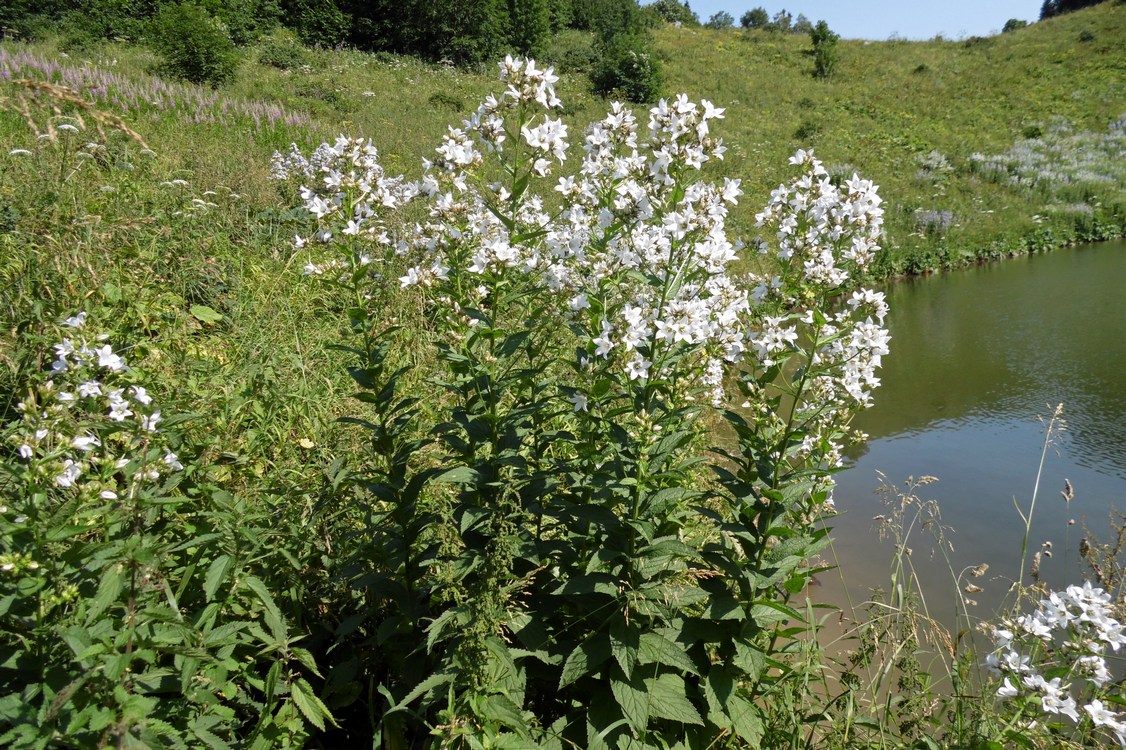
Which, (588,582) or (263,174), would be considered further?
(263,174)

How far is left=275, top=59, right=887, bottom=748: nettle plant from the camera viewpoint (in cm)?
194

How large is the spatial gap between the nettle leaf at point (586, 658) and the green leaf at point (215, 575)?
1.02 metres

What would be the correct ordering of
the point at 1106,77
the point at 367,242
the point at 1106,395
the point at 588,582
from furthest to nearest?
the point at 1106,77, the point at 1106,395, the point at 367,242, the point at 588,582

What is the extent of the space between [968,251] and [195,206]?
1638 centimetres

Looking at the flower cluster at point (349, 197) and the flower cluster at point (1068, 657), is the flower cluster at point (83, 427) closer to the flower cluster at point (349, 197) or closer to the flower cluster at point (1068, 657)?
the flower cluster at point (349, 197)

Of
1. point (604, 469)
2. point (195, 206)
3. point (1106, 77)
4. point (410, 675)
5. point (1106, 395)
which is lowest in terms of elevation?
point (1106, 395)

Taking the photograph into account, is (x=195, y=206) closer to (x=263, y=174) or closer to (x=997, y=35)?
(x=263, y=174)

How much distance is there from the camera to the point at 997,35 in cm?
3381

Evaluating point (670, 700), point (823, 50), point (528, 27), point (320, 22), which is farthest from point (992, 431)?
point (320, 22)

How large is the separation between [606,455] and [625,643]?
64cm

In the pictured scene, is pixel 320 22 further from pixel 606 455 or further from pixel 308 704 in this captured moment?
pixel 308 704

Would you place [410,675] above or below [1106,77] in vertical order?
below

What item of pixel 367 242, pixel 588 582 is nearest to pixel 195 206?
pixel 367 242

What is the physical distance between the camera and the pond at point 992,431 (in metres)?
4.36
